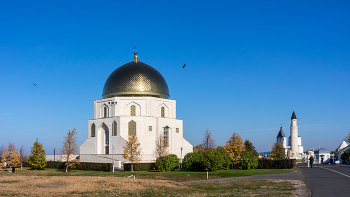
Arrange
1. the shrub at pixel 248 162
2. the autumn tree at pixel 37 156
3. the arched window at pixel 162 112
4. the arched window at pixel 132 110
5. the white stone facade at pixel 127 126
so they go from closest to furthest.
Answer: the shrub at pixel 248 162
the autumn tree at pixel 37 156
the white stone facade at pixel 127 126
the arched window at pixel 132 110
the arched window at pixel 162 112

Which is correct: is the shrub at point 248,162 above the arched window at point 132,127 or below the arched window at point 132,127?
below

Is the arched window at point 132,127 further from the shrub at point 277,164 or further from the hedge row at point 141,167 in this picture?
the shrub at point 277,164

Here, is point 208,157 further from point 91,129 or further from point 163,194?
point 91,129

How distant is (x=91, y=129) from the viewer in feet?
169

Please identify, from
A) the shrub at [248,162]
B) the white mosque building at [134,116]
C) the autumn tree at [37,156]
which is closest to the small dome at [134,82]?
the white mosque building at [134,116]

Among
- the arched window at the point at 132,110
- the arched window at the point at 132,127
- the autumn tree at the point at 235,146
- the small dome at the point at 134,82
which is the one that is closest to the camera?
the autumn tree at the point at 235,146

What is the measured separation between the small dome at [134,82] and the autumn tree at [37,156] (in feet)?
43.2

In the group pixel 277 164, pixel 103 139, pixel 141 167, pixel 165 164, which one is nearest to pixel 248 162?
pixel 277 164

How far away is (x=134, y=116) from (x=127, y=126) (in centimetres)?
181

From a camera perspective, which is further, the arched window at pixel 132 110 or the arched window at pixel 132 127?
the arched window at pixel 132 110

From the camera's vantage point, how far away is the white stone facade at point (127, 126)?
47.3 meters

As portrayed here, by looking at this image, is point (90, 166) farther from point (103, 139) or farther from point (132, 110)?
point (132, 110)

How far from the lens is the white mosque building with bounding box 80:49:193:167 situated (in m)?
47.7

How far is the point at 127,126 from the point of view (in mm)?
47688
